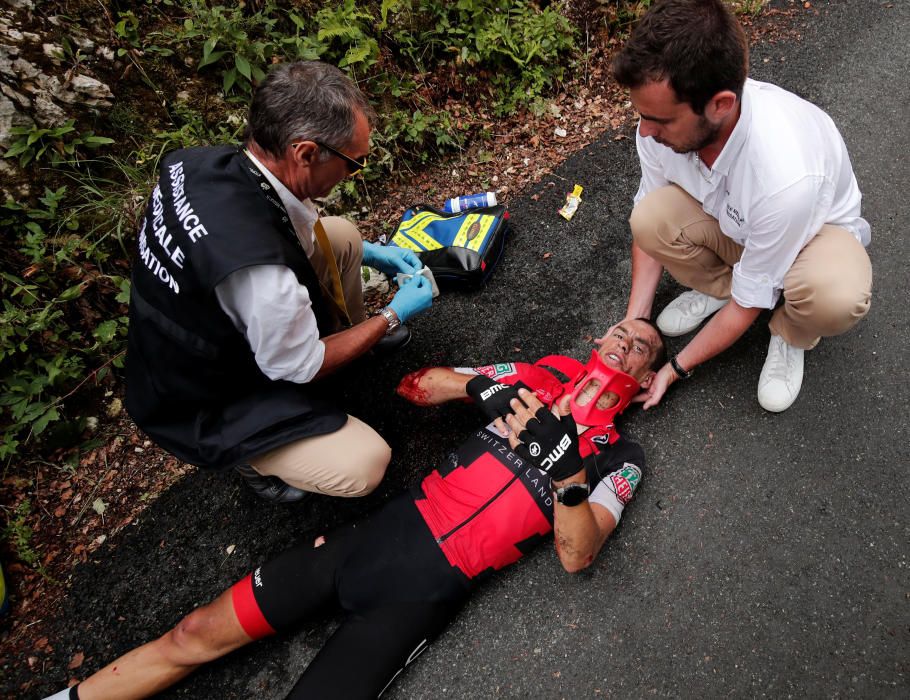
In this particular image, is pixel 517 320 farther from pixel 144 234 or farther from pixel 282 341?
pixel 144 234

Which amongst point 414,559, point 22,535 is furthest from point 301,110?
point 22,535

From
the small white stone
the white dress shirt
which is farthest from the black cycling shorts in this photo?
the small white stone

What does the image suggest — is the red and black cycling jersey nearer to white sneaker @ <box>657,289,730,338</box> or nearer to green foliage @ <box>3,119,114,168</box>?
white sneaker @ <box>657,289,730,338</box>

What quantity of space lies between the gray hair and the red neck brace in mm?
1616

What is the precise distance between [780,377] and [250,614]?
2893 millimetres

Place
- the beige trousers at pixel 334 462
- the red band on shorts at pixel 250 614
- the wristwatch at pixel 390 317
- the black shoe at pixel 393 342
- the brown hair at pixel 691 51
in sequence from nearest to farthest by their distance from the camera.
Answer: the brown hair at pixel 691 51 → the red band on shorts at pixel 250 614 → the beige trousers at pixel 334 462 → the wristwatch at pixel 390 317 → the black shoe at pixel 393 342

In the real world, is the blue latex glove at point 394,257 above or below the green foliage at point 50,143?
below

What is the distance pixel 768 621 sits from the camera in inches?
100

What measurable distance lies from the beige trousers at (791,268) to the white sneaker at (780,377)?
0.31 feet

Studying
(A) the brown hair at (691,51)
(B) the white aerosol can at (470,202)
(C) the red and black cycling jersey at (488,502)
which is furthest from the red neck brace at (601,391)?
(B) the white aerosol can at (470,202)

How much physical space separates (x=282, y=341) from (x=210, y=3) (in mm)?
3220

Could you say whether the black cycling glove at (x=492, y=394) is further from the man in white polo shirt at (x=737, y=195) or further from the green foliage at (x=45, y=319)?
the green foliage at (x=45, y=319)

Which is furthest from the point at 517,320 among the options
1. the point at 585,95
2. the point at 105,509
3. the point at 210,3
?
the point at 210,3

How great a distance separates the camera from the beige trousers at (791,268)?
99.8 inches
